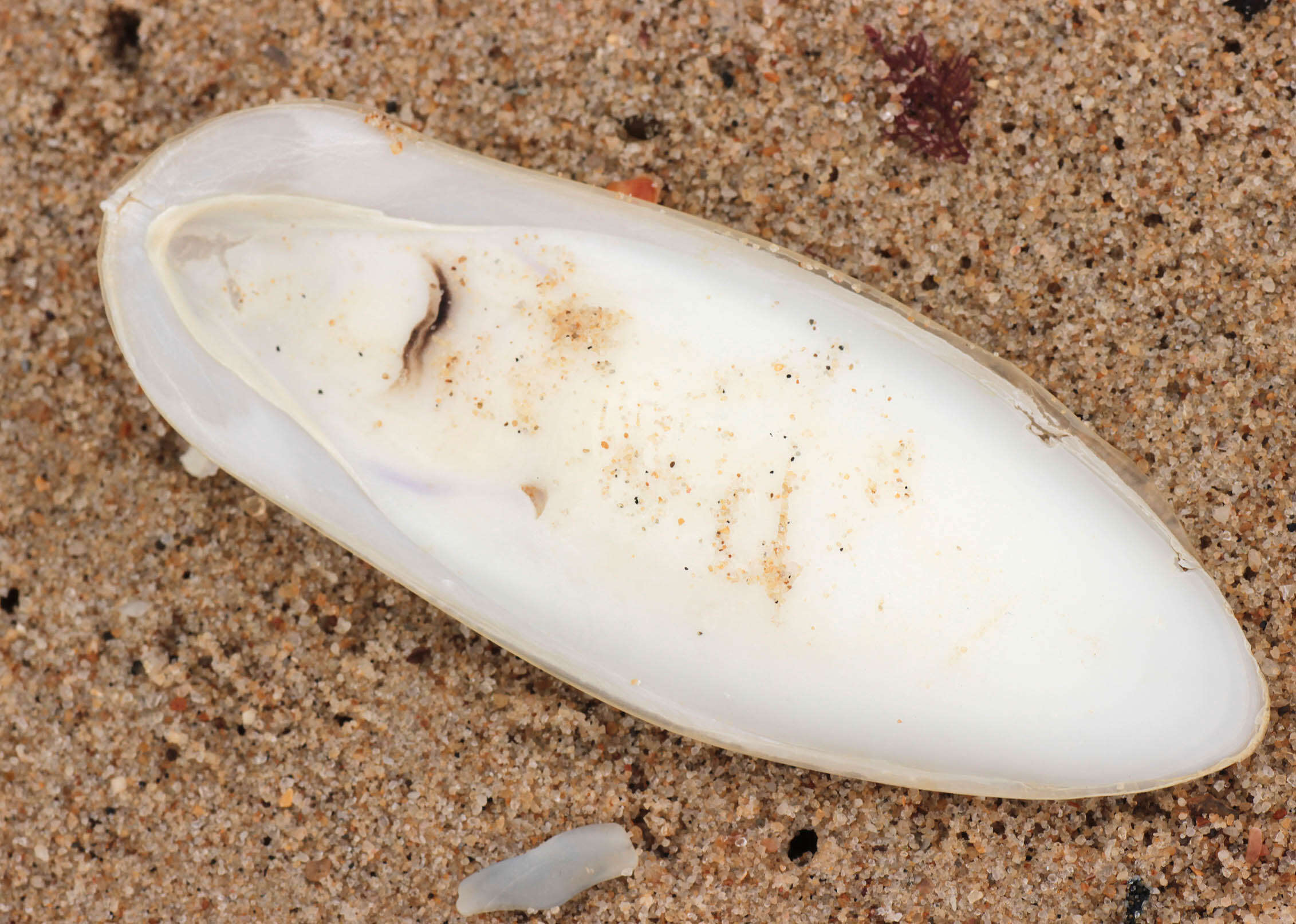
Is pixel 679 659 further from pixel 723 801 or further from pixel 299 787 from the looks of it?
pixel 299 787

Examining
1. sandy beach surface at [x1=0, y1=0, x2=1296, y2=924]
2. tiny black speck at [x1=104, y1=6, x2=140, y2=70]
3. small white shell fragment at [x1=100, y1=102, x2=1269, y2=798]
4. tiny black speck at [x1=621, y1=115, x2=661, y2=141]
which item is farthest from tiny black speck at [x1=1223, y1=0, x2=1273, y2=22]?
tiny black speck at [x1=104, y1=6, x2=140, y2=70]

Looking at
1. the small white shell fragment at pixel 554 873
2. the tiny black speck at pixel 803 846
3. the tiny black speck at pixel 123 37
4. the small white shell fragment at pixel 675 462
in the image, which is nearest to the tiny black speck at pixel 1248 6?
the small white shell fragment at pixel 675 462

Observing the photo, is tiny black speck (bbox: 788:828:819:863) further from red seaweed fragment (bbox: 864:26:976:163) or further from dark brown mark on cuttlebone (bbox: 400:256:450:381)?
red seaweed fragment (bbox: 864:26:976:163)

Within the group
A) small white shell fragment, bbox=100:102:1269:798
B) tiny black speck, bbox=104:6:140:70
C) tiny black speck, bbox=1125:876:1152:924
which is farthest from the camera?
tiny black speck, bbox=104:6:140:70

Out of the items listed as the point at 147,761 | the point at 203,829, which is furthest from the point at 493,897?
the point at 147,761

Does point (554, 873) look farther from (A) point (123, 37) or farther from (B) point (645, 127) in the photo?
(A) point (123, 37)

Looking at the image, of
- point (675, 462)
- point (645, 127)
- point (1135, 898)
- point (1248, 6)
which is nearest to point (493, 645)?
point (675, 462)

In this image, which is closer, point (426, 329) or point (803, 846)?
point (426, 329)

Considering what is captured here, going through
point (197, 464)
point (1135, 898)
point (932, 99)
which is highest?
point (932, 99)
